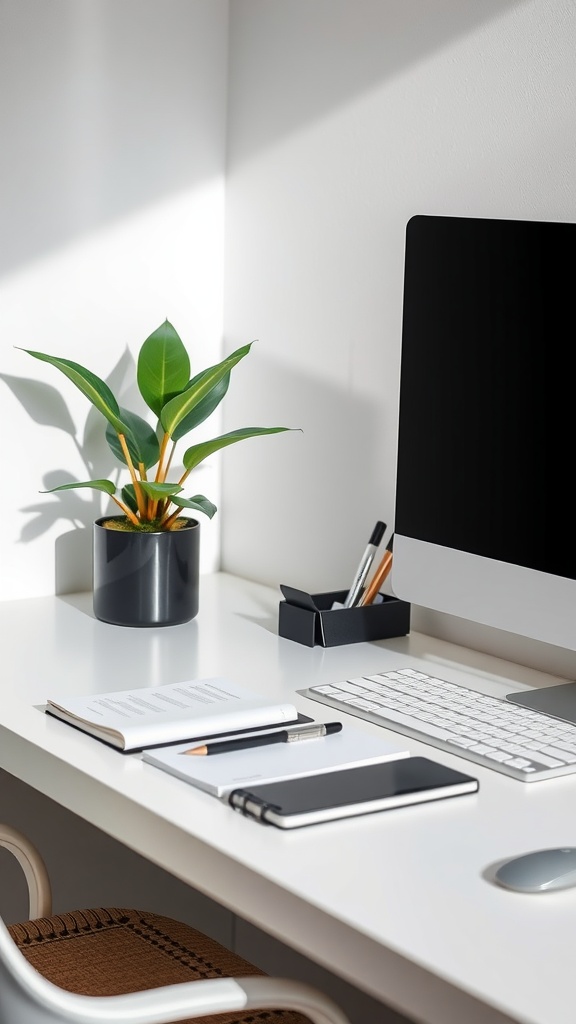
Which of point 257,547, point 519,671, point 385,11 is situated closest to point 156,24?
point 385,11

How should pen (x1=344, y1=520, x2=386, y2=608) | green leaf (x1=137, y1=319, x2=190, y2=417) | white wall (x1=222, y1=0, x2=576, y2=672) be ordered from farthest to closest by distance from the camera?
green leaf (x1=137, y1=319, x2=190, y2=417)
pen (x1=344, y1=520, x2=386, y2=608)
white wall (x1=222, y1=0, x2=576, y2=672)

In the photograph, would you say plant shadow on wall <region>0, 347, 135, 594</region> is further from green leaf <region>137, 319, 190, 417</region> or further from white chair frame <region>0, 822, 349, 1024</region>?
white chair frame <region>0, 822, 349, 1024</region>

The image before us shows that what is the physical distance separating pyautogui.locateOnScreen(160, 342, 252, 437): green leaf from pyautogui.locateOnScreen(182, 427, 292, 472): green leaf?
0.17ft

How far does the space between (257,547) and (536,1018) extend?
4.33 ft

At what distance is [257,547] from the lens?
2041 mm

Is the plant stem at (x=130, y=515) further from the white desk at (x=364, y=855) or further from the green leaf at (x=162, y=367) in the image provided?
the white desk at (x=364, y=855)

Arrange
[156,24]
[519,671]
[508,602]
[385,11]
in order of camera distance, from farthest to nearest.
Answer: [156,24], [385,11], [519,671], [508,602]

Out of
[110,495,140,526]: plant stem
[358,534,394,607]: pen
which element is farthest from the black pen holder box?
[110,495,140,526]: plant stem

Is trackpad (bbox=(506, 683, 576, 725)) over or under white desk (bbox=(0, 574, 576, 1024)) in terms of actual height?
over

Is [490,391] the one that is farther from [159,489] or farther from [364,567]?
[159,489]

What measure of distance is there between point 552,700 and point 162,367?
2.49 ft

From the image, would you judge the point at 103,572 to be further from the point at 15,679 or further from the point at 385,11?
the point at 385,11

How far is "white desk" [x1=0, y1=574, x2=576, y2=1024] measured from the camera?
0.83m

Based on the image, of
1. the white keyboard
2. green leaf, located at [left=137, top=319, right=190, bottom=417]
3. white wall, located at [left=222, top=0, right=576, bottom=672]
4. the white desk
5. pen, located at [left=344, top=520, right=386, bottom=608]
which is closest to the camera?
the white desk
